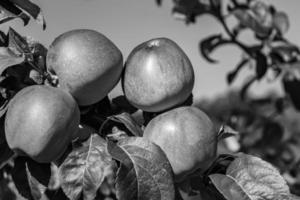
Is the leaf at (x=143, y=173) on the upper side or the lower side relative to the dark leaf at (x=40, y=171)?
upper

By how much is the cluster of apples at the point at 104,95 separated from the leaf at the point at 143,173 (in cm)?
8

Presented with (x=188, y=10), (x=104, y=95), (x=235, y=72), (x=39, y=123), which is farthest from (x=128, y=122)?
(x=235, y=72)

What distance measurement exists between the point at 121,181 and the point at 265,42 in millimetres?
2081

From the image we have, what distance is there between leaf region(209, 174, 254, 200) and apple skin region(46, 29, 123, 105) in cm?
34

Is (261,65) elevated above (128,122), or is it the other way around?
(128,122)

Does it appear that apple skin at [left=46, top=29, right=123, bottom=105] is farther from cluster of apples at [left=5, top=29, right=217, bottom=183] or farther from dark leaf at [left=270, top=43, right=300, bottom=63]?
dark leaf at [left=270, top=43, right=300, bottom=63]

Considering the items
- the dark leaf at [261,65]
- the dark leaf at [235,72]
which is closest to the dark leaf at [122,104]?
the dark leaf at [261,65]

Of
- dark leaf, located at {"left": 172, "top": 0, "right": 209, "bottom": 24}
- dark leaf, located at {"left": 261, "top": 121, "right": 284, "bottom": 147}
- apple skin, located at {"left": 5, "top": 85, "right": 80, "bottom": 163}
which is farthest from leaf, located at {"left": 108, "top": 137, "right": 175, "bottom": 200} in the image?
dark leaf, located at {"left": 261, "top": 121, "right": 284, "bottom": 147}

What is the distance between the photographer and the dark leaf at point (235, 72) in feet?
10.9

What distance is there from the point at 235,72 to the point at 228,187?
2.30m

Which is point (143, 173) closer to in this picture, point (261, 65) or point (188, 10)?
point (261, 65)

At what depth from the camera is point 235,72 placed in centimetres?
337

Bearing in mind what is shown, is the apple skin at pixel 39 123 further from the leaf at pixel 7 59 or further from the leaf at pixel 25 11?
the leaf at pixel 25 11

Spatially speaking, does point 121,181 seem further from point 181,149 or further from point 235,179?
point 235,179
